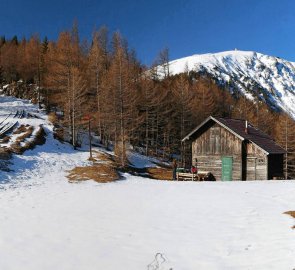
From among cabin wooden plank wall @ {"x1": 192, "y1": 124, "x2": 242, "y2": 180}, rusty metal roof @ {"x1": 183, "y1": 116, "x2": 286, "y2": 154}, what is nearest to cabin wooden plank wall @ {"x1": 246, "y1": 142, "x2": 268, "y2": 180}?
rusty metal roof @ {"x1": 183, "y1": 116, "x2": 286, "y2": 154}

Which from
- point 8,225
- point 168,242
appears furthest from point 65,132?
point 168,242

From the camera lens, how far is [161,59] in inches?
3487

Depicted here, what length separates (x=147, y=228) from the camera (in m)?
14.0

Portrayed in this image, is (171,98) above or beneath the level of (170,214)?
above

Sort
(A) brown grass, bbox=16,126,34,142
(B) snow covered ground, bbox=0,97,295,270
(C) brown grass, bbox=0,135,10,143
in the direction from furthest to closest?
1. (A) brown grass, bbox=16,126,34,142
2. (C) brown grass, bbox=0,135,10,143
3. (B) snow covered ground, bbox=0,97,295,270

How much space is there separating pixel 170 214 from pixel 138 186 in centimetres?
1041

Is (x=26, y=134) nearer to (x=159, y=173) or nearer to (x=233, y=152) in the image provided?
(x=159, y=173)

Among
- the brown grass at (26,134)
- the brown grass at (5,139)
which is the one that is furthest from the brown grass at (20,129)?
the brown grass at (5,139)

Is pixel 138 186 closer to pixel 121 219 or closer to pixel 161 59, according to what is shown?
pixel 121 219

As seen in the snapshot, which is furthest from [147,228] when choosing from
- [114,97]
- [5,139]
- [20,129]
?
[20,129]

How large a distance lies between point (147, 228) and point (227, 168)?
23907mm

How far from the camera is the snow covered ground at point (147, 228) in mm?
10562

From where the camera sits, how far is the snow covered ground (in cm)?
1056

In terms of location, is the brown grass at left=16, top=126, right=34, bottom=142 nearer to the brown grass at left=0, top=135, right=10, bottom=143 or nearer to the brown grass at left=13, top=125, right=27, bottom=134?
the brown grass at left=13, top=125, right=27, bottom=134
